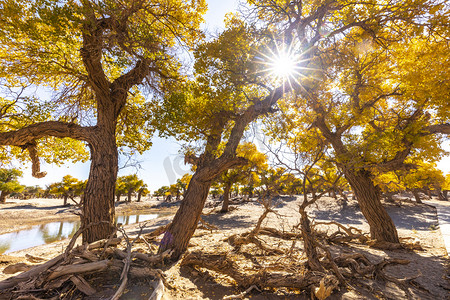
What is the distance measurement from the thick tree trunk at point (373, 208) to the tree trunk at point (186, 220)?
223 inches

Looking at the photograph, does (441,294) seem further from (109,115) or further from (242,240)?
(109,115)

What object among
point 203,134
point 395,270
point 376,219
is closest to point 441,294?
point 395,270

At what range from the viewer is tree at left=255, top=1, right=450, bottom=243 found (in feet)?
15.6

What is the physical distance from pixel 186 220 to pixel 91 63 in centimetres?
497

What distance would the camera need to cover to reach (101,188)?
4.79 meters

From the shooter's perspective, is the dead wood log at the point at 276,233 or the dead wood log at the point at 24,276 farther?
the dead wood log at the point at 276,233

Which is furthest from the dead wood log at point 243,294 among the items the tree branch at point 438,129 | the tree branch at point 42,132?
the tree branch at point 438,129

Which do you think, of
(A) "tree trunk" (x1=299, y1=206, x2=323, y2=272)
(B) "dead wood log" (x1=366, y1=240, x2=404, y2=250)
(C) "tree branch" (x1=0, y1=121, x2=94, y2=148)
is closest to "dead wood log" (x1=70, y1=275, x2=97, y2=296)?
(C) "tree branch" (x1=0, y1=121, x2=94, y2=148)

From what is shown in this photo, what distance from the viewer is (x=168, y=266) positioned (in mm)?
4211

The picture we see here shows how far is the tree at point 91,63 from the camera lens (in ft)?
13.5

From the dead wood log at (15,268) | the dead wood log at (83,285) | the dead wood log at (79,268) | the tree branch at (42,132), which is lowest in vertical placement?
the dead wood log at (83,285)

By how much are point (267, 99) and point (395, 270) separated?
560 centimetres

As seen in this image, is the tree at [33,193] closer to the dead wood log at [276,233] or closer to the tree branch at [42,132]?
the tree branch at [42,132]

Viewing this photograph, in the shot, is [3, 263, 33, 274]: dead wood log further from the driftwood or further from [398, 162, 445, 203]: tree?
[398, 162, 445, 203]: tree
